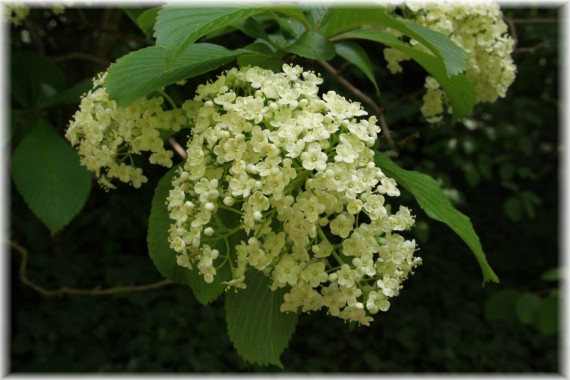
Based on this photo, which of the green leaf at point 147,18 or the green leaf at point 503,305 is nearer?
the green leaf at point 147,18

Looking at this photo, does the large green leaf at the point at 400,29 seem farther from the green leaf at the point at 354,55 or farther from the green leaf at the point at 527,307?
the green leaf at the point at 527,307

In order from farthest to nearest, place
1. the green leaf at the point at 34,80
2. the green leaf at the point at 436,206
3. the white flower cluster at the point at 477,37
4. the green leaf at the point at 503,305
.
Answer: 1. the green leaf at the point at 503,305
2. the green leaf at the point at 34,80
3. the white flower cluster at the point at 477,37
4. the green leaf at the point at 436,206

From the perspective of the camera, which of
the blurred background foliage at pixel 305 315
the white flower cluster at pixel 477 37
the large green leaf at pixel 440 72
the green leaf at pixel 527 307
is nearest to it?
the large green leaf at pixel 440 72

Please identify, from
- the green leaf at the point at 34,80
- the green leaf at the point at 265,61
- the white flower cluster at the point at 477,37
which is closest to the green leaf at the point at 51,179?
the green leaf at the point at 34,80

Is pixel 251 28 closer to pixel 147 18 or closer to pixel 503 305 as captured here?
pixel 147 18

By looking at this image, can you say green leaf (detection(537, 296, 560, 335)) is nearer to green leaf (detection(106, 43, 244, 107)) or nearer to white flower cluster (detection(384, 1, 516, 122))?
white flower cluster (detection(384, 1, 516, 122))

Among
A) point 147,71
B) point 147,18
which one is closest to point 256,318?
point 147,71

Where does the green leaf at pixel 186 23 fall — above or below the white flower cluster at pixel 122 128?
above

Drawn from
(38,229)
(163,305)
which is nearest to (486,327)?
(163,305)
